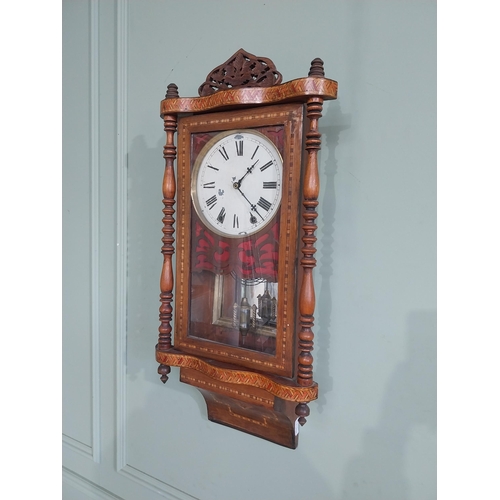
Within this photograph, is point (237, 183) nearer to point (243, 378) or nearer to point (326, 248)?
point (326, 248)

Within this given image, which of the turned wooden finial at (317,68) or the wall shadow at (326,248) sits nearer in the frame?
the turned wooden finial at (317,68)

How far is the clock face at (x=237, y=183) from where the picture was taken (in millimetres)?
769

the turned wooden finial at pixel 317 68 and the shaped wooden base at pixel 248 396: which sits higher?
the turned wooden finial at pixel 317 68

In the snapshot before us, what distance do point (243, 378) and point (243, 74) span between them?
0.54 meters

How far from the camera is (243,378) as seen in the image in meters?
0.77

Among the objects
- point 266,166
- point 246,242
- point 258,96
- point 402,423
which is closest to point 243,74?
point 258,96

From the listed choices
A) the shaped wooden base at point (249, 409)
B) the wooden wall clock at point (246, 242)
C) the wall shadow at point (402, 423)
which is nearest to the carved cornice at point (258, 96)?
the wooden wall clock at point (246, 242)

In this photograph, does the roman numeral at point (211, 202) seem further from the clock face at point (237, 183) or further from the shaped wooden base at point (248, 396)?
the shaped wooden base at point (248, 396)

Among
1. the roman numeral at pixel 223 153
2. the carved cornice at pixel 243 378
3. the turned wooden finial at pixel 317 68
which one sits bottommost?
the carved cornice at pixel 243 378

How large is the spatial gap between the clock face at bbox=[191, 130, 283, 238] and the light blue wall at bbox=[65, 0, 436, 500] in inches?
4.4

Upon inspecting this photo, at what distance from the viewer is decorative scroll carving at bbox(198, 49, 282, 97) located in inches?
30.0

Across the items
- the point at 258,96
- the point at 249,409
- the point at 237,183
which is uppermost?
the point at 258,96

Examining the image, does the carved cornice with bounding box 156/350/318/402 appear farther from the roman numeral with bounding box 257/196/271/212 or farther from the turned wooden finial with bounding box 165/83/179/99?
the turned wooden finial with bounding box 165/83/179/99

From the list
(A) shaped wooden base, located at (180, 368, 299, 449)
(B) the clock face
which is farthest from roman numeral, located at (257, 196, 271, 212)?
(A) shaped wooden base, located at (180, 368, 299, 449)
